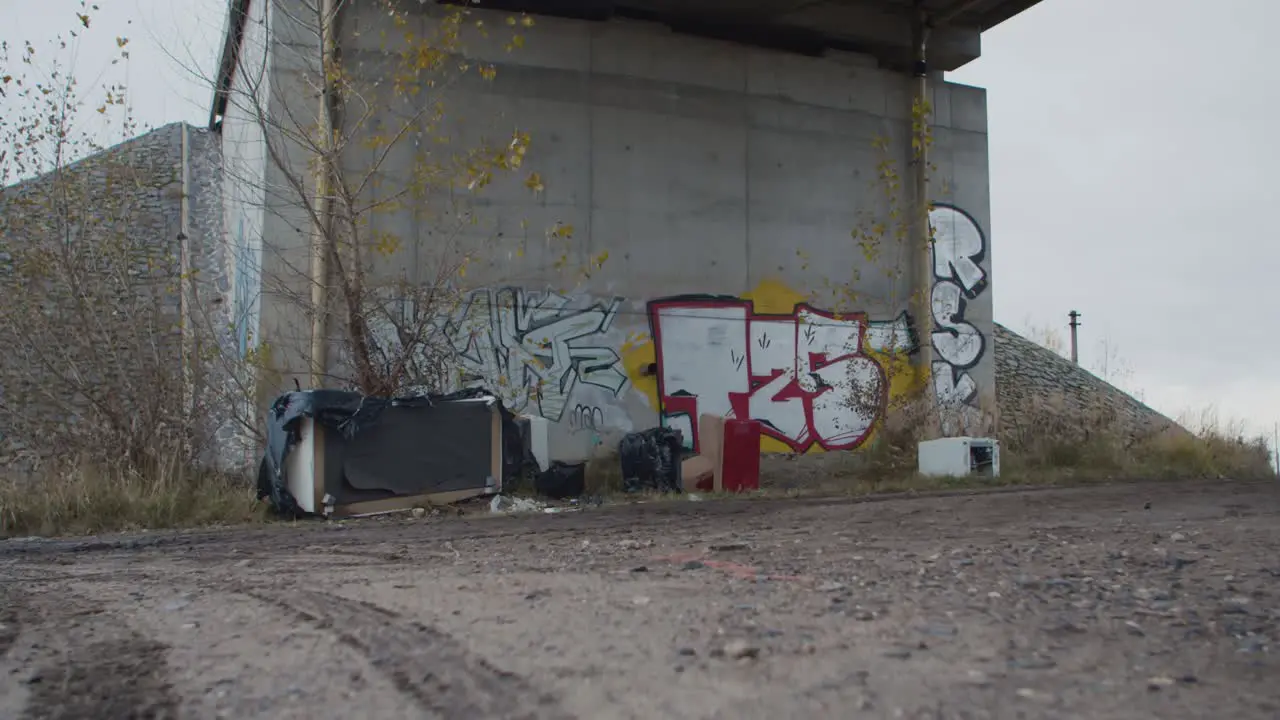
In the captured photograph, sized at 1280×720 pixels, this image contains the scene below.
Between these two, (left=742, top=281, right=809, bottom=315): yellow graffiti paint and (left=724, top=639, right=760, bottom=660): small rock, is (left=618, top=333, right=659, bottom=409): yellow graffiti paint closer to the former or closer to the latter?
(left=742, top=281, right=809, bottom=315): yellow graffiti paint

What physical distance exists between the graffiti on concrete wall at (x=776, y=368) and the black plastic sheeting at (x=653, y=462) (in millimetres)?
1765

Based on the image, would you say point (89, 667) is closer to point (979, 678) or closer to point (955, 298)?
point (979, 678)

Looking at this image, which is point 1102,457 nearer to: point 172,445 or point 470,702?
point 172,445

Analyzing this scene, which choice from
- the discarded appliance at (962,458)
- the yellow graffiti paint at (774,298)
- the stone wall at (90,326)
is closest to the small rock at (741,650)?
the stone wall at (90,326)

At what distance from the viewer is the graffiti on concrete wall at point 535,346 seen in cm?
1294

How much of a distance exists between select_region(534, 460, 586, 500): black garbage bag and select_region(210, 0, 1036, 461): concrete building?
1.58 meters

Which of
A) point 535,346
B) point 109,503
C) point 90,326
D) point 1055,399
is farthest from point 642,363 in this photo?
point 1055,399

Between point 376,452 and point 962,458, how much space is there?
24.7ft

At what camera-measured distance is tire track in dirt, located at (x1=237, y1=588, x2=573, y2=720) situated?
261 cm

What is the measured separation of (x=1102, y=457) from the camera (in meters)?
14.1

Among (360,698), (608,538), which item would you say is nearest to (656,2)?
(608,538)

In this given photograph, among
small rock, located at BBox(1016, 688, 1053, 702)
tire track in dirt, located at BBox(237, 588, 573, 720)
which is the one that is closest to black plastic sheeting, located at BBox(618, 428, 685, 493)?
tire track in dirt, located at BBox(237, 588, 573, 720)

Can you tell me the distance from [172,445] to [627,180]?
22.4ft

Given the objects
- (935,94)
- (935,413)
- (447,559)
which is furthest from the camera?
(935,94)
